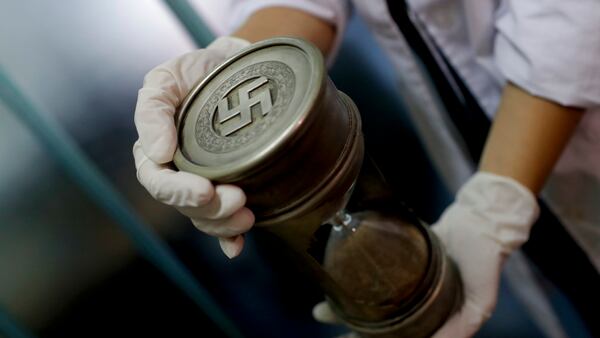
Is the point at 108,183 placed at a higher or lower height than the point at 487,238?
higher

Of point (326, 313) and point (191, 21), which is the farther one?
point (191, 21)

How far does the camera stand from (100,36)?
3.34 ft

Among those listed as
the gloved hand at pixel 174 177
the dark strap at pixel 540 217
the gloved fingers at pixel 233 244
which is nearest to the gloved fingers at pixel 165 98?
the gloved hand at pixel 174 177

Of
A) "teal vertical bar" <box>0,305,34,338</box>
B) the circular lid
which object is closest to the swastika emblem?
the circular lid

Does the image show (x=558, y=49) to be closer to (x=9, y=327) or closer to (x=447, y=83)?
(x=447, y=83)

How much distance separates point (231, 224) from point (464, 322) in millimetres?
415

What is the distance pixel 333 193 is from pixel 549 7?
1.36 feet

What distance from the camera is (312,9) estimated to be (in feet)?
3.17

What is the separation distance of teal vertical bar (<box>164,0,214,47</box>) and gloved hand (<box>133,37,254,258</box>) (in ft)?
Result: 1.34

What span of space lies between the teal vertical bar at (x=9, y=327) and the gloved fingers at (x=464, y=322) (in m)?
0.78

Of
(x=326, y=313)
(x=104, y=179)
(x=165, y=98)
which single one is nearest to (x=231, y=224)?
(x=165, y=98)

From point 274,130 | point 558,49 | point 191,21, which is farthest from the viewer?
point 191,21

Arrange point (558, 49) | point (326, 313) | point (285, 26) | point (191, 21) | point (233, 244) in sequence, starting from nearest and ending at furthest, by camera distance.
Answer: point (233, 244) → point (558, 49) → point (326, 313) → point (285, 26) → point (191, 21)

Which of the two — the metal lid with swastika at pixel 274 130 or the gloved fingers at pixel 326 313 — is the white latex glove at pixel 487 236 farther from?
the metal lid with swastika at pixel 274 130
